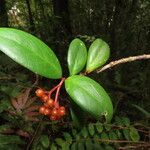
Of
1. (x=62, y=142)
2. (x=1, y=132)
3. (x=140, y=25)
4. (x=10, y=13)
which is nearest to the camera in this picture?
(x=1, y=132)

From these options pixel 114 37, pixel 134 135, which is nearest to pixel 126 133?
pixel 134 135

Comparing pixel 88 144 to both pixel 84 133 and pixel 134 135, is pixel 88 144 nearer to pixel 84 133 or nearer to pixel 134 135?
pixel 84 133

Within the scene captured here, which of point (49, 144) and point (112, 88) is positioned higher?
point (49, 144)

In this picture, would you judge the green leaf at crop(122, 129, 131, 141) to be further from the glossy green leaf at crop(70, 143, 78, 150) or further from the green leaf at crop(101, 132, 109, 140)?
the glossy green leaf at crop(70, 143, 78, 150)

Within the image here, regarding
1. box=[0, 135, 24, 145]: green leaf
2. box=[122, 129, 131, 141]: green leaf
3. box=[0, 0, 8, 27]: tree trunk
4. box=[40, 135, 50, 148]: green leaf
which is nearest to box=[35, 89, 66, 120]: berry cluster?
box=[0, 135, 24, 145]: green leaf

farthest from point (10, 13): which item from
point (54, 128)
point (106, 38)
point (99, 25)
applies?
point (54, 128)

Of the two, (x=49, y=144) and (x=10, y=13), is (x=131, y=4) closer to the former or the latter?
(x=49, y=144)

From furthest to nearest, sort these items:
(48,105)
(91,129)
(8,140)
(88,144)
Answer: (91,129)
(88,144)
(8,140)
(48,105)
